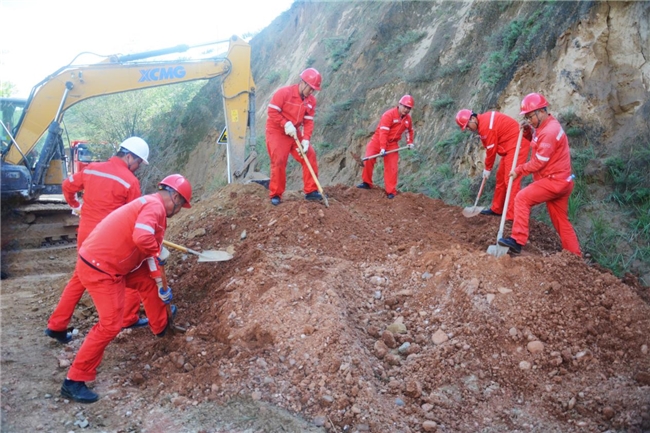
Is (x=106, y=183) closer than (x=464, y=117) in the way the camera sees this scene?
Yes

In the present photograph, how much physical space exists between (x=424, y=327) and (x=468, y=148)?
17.2 ft

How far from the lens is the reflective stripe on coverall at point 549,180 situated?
5.55m

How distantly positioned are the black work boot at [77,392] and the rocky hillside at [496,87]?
18.8 ft

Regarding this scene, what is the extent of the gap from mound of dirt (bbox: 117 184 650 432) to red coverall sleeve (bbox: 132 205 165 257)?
94 cm

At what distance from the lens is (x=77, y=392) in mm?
3832

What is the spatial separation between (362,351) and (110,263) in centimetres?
208

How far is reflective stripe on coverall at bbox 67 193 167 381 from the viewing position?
3.84 metres

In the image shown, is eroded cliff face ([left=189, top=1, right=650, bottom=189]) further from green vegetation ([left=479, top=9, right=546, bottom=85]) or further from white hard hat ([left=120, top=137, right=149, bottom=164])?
white hard hat ([left=120, top=137, right=149, bottom=164])

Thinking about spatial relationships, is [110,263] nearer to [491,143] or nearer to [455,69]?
[491,143]

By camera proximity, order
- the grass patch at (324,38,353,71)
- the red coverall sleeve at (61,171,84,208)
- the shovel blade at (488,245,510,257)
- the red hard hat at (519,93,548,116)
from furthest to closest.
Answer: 1. the grass patch at (324,38,353,71)
2. the red hard hat at (519,93,548,116)
3. the shovel blade at (488,245,510,257)
4. the red coverall sleeve at (61,171,84,208)

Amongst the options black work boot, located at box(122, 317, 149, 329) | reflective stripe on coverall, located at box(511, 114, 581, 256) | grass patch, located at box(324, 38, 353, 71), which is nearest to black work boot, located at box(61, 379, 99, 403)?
black work boot, located at box(122, 317, 149, 329)

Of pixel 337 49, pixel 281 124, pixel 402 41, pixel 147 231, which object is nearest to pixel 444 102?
pixel 402 41

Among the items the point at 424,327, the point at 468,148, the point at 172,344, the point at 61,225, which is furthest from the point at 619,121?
the point at 61,225

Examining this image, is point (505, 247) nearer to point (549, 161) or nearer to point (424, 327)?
point (549, 161)
